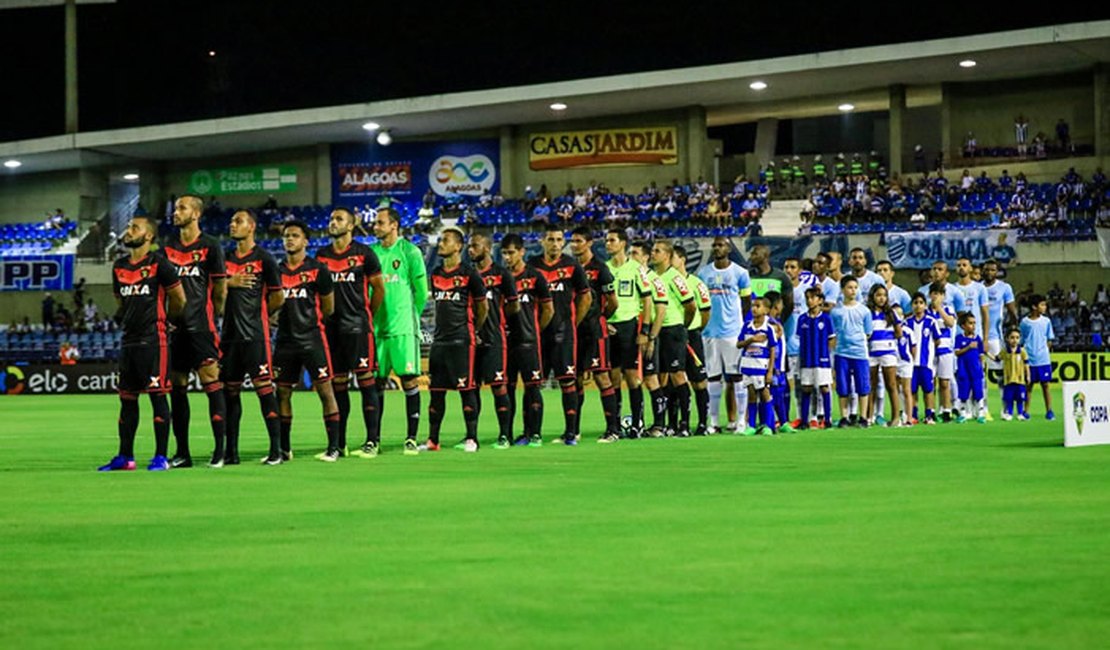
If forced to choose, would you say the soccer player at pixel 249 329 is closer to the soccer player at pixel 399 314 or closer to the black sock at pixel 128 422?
the black sock at pixel 128 422

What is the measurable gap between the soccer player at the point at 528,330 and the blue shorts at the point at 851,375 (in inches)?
234

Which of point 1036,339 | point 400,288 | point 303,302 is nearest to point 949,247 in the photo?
point 1036,339

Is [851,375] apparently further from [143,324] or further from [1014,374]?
[143,324]

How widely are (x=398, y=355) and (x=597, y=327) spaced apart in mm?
3008

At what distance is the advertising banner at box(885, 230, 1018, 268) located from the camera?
4412 centimetres

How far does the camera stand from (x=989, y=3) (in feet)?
169

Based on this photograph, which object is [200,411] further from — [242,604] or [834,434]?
[242,604]

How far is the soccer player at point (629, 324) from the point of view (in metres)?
19.6

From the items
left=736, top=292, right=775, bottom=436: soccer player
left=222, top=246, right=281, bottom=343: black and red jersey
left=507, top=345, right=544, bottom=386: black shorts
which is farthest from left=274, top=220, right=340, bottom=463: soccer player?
left=736, top=292, right=775, bottom=436: soccer player

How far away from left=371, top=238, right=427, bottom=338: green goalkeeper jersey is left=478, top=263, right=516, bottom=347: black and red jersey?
70 cm

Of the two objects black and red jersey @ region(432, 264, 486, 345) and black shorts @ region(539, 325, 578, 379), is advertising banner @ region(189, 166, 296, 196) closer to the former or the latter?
black shorts @ region(539, 325, 578, 379)

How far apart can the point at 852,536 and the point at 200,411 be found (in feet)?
75.6

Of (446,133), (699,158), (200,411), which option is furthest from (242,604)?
(446,133)

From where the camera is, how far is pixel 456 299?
55.2 feet
